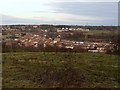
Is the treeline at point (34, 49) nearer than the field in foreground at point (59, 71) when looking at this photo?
No

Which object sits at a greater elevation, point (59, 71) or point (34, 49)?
point (34, 49)

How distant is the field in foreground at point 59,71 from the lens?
31.5ft

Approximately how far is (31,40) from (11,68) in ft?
29.0

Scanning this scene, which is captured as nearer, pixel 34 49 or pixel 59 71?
pixel 59 71

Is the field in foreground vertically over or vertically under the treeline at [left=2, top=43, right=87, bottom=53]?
under

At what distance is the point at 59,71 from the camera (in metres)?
10.7

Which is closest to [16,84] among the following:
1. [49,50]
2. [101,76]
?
[101,76]

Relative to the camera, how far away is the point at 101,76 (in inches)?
422

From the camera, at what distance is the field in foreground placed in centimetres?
961

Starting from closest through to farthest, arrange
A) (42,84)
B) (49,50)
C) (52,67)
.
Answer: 1. (42,84)
2. (52,67)
3. (49,50)

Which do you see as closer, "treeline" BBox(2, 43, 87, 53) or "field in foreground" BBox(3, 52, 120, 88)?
"field in foreground" BBox(3, 52, 120, 88)

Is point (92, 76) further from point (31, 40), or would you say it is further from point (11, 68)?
point (31, 40)

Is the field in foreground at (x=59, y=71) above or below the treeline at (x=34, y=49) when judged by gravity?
below

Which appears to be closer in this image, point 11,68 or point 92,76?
point 92,76
